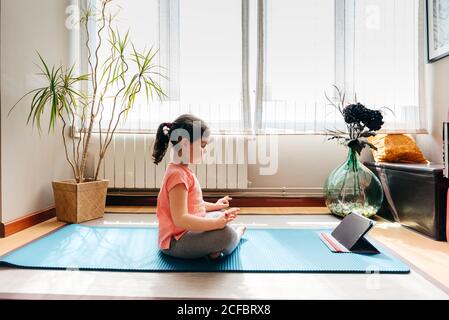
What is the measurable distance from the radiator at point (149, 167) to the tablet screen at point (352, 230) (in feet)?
3.29

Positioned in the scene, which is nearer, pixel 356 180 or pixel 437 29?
pixel 356 180

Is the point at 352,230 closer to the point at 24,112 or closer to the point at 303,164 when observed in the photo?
the point at 303,164

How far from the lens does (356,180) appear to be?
6.86 ft

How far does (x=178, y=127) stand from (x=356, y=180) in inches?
52.8

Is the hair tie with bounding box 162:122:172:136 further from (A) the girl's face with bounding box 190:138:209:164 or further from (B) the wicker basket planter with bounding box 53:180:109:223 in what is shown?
(B) the wicker basket planter with bounding box 53:180:109:223

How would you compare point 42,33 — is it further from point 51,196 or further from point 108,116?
point 51,196

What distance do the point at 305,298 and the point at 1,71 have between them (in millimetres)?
1903

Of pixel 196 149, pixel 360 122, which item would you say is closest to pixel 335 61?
pixel 360 122

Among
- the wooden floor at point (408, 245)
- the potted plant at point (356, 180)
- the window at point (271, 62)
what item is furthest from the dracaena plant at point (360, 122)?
the wooden floor at point (408, 245)

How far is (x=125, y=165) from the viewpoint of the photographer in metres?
2.50

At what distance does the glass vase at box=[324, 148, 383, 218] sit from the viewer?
2.08 metres

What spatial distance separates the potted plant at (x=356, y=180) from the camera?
2.02 meters

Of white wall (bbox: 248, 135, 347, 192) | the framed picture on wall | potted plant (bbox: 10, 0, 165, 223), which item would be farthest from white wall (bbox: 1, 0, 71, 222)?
the framed picture on wall

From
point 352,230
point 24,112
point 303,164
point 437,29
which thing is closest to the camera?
point 352,230
